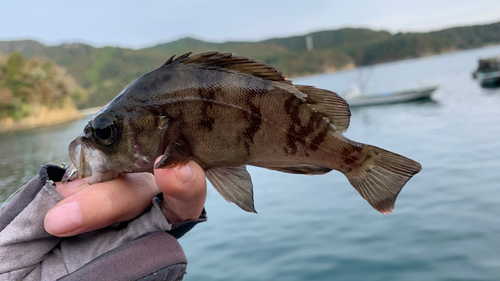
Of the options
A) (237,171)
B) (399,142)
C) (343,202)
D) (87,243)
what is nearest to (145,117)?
(237,171)

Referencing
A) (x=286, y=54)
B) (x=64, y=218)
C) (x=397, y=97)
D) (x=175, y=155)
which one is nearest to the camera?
(x=64, y=218)

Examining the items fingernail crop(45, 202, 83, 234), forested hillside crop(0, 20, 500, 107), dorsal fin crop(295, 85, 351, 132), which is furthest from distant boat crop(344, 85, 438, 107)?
forested hillside crop(0, 20, 500, 107)

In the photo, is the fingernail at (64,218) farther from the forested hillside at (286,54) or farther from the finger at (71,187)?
the forested hillside at (286,54)

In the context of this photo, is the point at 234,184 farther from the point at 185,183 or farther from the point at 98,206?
the point at 98,206

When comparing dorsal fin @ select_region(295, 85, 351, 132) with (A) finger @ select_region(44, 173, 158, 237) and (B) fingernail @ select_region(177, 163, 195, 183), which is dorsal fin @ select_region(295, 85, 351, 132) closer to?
(B) fingernail @ select_region(177, 163, 195, 183)

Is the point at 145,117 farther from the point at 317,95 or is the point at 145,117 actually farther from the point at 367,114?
the point at 367,114

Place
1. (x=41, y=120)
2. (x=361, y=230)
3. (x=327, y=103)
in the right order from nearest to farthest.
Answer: (x=327, y=103)
(x=361, y=230)
(x=41, y=120)

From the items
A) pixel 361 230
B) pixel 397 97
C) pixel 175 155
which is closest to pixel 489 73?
pixel 397 97
